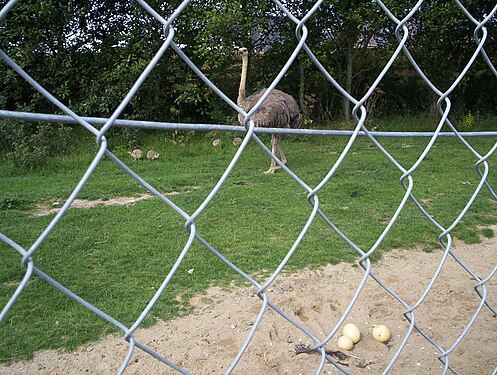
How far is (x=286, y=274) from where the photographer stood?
314 centimetres

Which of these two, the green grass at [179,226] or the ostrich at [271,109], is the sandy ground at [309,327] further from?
the ostrich at [271,109]

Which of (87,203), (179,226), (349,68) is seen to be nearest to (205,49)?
(349,68)

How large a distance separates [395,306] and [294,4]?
653cm

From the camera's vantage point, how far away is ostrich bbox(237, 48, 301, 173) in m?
5.69

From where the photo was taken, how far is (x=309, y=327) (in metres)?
2.57

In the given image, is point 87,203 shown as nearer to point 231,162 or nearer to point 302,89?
point 231,162

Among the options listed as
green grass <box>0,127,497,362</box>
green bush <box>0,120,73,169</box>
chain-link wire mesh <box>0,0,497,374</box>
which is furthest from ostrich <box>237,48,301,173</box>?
chain-link wire mesh <box>0,0,497,374</box>

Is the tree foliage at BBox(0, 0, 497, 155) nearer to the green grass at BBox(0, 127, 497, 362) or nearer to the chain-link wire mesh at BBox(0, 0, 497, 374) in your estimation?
the green grass at BBox(0, 127, 497, 362)

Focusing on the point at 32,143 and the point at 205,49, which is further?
the point at 205,49

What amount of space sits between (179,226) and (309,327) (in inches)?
72.1

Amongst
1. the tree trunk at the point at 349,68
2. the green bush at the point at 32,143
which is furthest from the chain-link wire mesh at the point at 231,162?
the tree trunk at the point at 349,68

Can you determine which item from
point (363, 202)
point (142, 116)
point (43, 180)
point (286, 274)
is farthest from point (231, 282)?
point (142, 116)

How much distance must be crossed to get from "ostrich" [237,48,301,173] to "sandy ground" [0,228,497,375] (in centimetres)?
281

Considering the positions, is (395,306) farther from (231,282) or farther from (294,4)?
(294,4)
